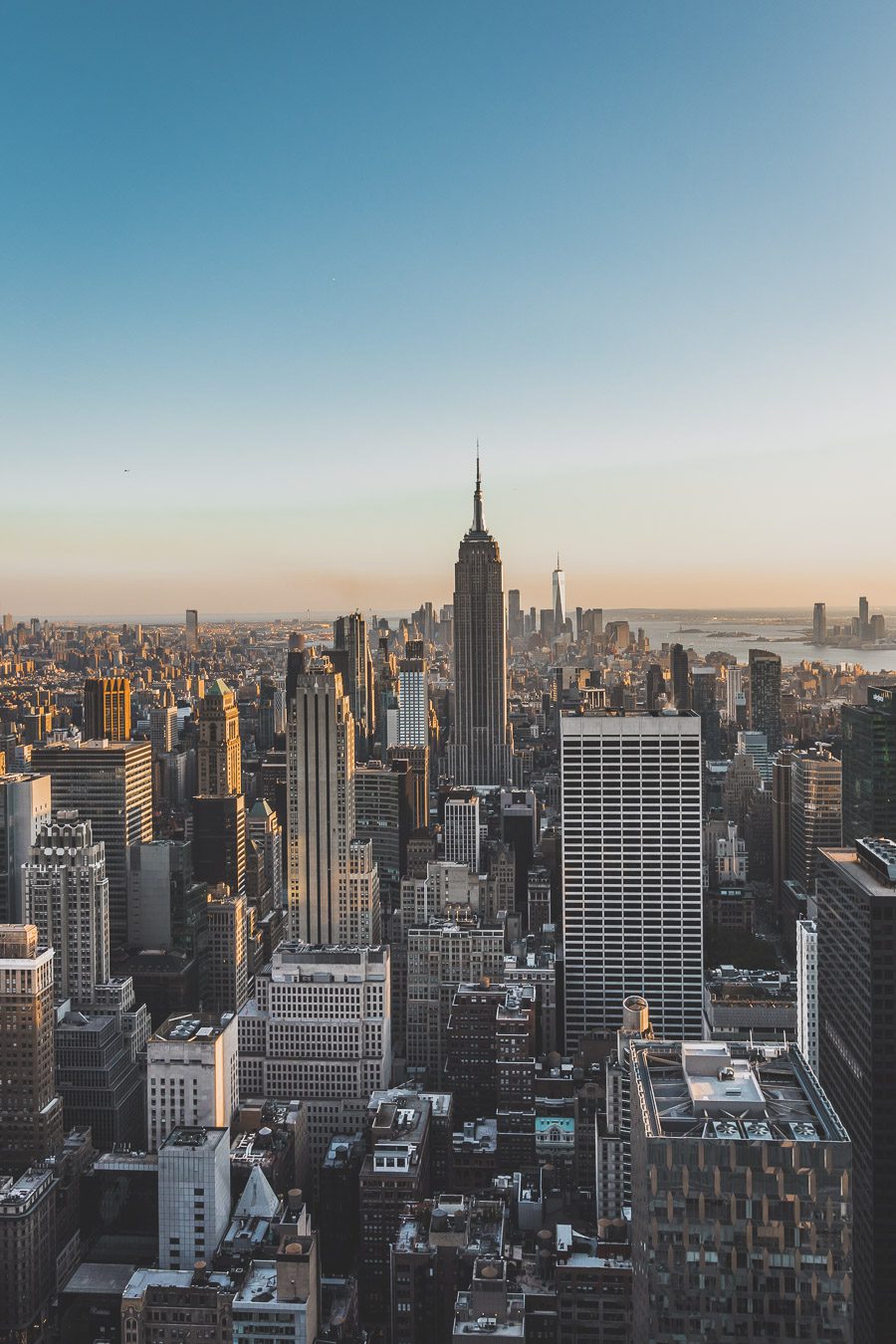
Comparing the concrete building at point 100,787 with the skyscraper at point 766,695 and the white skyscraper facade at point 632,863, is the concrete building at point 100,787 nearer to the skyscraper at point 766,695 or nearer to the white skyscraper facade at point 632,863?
the white skyscraper facade at point 632,863

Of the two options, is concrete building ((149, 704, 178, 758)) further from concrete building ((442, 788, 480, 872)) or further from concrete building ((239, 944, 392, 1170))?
concrete building ((239, 944, 392, 1170))

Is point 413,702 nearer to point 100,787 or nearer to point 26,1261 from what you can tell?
point 100,787

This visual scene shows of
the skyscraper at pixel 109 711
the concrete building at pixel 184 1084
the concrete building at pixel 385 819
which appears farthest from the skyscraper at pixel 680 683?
the concrete building at pixel 184 1084

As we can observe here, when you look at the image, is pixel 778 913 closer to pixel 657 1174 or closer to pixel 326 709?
pixel 326 709

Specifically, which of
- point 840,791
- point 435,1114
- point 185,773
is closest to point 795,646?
point 840,791

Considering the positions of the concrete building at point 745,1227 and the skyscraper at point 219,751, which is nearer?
the concrete building at point 745,1227
